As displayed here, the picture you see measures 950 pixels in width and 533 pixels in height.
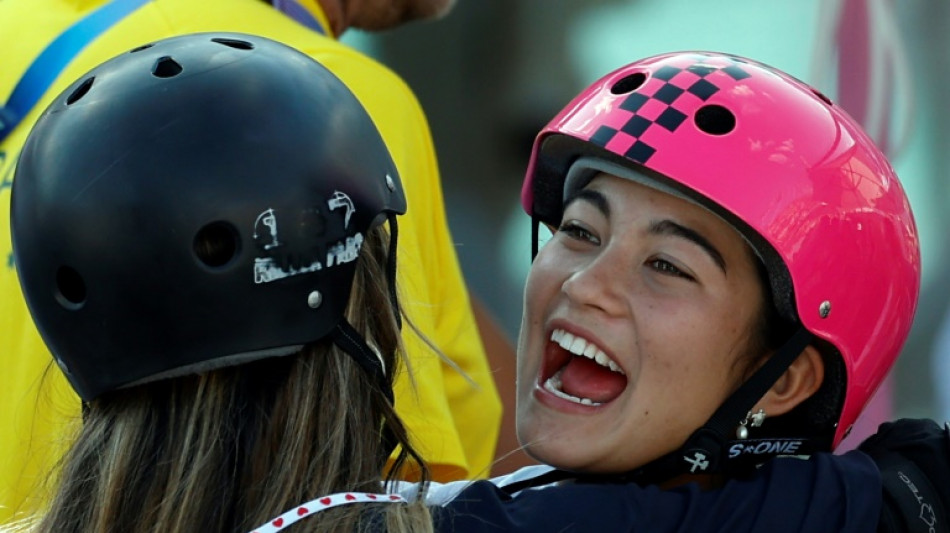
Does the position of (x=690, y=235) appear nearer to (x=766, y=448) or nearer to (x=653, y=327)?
(x=653, y=327)

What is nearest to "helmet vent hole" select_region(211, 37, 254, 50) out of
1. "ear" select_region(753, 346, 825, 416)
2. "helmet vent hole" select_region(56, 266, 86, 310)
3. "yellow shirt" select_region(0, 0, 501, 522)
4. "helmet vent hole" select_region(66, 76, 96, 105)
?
"helmet vent hole" select_region(66, 76, 96, 105)

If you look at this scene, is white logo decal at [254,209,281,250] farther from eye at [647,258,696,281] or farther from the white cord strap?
eye at [647,258,696,281]

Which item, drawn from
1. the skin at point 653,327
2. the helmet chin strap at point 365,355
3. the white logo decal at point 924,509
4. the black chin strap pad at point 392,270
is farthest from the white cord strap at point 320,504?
the white logo decal at point 924,509

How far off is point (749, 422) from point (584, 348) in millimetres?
372

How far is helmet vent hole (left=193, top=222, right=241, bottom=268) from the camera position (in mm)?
2246

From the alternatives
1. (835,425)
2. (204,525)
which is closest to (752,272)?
(835,425)

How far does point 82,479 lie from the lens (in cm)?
230

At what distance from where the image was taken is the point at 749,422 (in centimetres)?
287

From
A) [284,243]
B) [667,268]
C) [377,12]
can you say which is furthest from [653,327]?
[377,12]

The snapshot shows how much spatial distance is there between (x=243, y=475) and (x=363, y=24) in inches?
85.7

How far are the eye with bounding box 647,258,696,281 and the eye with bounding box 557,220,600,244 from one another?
0.16 metres

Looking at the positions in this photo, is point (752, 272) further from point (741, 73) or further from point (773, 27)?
point (773, 27)

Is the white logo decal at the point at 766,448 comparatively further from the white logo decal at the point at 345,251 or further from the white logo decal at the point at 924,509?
the white logo decal at the point at 345,251

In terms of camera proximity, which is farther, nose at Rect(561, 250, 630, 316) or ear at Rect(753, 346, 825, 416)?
ear at Rect(753, 346, 825, 416)
